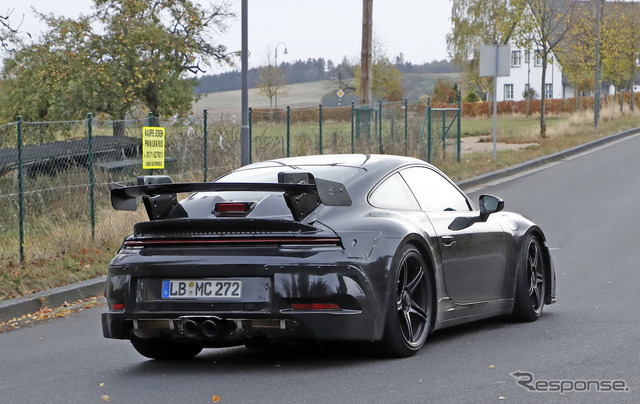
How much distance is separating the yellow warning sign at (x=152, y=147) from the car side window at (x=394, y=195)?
7.67m

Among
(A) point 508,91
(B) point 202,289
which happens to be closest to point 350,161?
(B) point 202,289

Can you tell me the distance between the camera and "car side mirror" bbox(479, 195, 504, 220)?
7.80 meters

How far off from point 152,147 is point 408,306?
337 inches

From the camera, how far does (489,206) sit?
7.83 metres

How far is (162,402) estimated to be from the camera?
18.6 ft

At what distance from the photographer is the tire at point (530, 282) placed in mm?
8234

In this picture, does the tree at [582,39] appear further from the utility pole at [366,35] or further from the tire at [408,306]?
the tire at [408,306]

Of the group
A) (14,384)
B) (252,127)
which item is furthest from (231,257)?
(252,127)

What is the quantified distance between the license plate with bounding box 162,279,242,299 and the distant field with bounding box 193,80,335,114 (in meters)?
113

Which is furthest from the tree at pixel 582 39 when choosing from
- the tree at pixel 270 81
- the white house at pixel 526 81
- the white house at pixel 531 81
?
the tree at pixel 270 81

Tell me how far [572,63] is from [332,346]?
47897 mm

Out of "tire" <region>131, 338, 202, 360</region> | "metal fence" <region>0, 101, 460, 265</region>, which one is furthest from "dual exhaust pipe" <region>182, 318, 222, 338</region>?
"metal fence" <region>0, 101, 460, 265</region>

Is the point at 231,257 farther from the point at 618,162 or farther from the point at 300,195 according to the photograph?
the point at 618,162

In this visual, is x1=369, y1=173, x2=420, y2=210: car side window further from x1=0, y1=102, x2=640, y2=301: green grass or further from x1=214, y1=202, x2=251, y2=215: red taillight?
x1=0, y1=102, x2=640, y2=301: green grass
